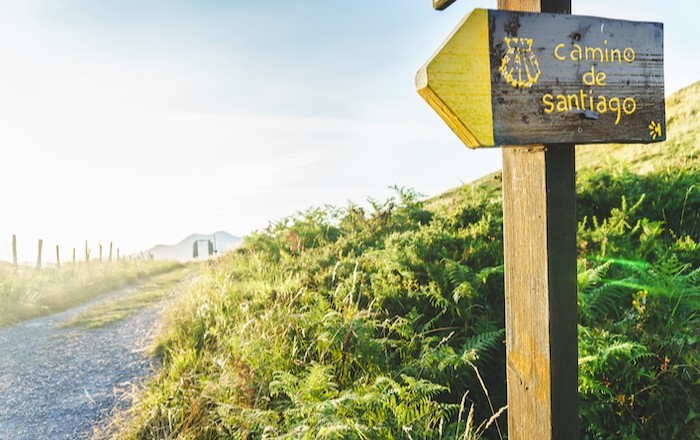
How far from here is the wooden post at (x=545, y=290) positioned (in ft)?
7.23

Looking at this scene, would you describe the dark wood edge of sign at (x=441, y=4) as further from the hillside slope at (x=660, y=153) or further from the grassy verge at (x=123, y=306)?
the grassy verge at (x=123, y=306)

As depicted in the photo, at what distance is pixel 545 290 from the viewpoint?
2189 mm

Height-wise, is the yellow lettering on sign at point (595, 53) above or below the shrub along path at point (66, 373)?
above

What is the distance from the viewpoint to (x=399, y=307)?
14.4ft

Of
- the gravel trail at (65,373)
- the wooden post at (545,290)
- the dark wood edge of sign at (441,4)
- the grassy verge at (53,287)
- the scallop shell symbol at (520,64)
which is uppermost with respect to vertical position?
the dark wood edge of sign at (441,4)

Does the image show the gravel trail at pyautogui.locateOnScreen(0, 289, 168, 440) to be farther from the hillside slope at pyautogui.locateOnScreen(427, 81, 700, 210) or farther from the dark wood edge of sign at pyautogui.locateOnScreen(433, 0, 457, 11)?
the hillside slope at pyautogui.locateOnScreen(427, 81, 700, 210)

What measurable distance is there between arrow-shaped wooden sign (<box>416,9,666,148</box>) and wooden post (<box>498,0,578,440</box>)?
0.18 meters

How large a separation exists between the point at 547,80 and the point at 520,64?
14cm

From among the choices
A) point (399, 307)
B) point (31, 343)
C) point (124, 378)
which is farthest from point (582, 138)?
point (31, 343)

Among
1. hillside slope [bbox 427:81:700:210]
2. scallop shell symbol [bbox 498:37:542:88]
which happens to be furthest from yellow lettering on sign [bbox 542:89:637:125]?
hillside slope [bbox 427:81:700:210]

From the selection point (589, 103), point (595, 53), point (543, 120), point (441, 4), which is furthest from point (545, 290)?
point (441, 4)

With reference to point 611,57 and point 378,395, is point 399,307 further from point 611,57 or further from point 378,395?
point 611,57

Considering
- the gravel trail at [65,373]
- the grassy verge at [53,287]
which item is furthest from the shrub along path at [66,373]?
the grassy verge at [53,287]

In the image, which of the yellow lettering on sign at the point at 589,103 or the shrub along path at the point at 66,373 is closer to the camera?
the yellow lettering on sign at the point at 589,103
